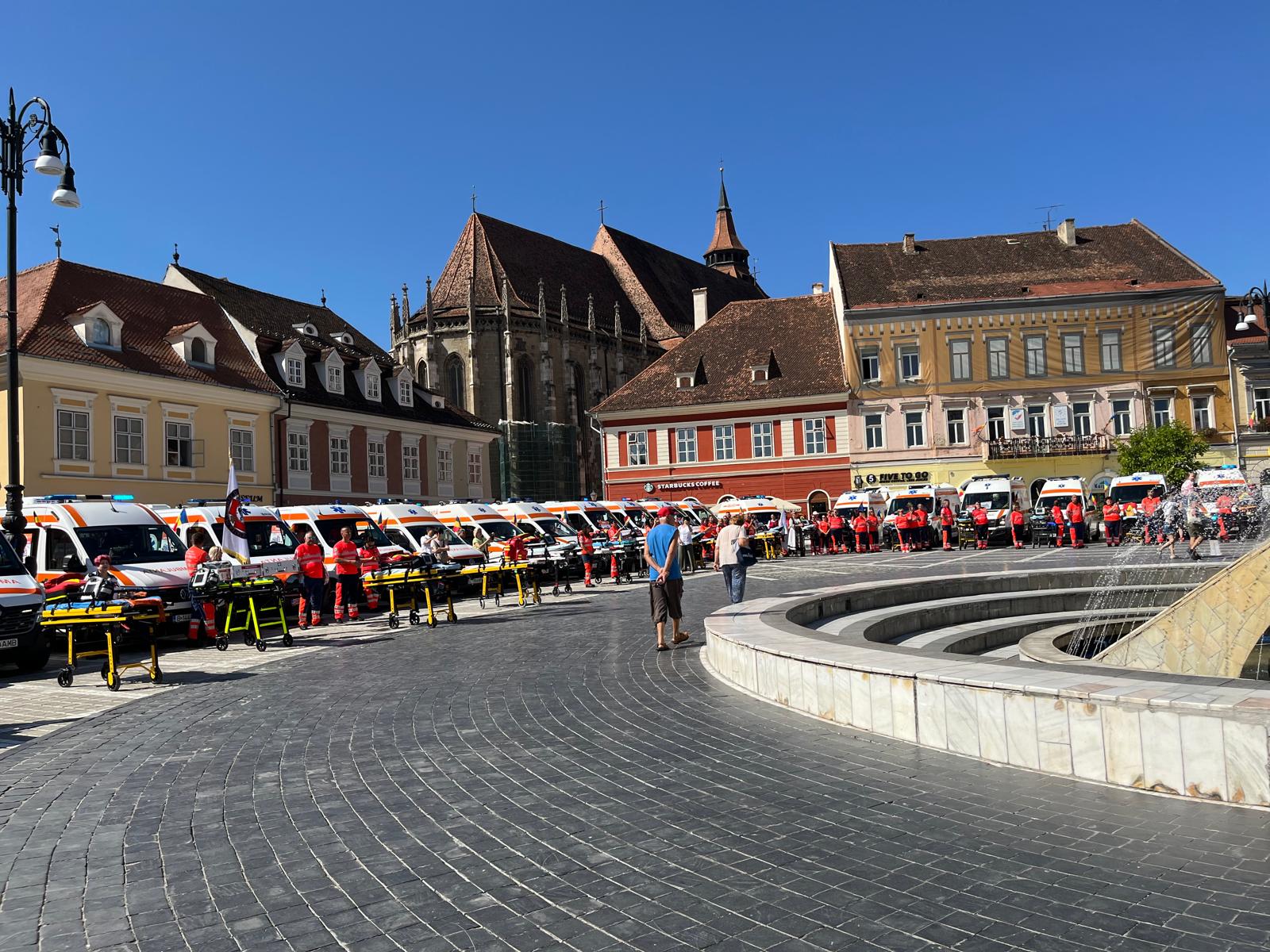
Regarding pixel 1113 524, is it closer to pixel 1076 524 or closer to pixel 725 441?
pixel 1076 524

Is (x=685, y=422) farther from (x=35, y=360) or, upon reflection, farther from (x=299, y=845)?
(x=299, y=845)

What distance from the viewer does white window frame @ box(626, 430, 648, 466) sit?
5316 centimetres

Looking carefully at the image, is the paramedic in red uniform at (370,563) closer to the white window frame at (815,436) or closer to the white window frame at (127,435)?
the white window frame at (127,435)

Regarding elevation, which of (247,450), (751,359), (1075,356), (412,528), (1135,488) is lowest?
(412,528)

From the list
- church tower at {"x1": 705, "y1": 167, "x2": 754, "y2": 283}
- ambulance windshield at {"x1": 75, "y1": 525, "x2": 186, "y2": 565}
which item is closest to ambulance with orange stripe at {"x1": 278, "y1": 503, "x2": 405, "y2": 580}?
ambulance windshield at {"x1": 75, "y1": 525, "x2": 186, "y2": 565}

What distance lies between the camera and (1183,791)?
19.2 ft

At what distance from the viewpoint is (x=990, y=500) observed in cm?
3850

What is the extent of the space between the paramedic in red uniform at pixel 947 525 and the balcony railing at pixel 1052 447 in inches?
482

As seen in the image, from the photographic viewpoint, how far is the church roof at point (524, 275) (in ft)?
225

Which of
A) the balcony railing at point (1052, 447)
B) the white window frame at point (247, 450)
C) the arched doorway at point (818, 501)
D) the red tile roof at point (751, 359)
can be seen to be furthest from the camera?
the red tile roof at point (751, 359)

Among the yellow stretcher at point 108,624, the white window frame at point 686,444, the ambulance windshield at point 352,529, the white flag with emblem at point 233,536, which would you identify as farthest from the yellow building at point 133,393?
the yellow stretcher at point 108,624

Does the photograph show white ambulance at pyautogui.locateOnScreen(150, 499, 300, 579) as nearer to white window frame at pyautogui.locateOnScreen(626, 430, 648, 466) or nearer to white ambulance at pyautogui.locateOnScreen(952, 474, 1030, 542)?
white ambulance at pyautogui.locateOnScreen(952, 474, 1030, 542)

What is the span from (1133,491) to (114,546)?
31.2 metres

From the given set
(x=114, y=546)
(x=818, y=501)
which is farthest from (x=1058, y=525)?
(x=114, y=546)
